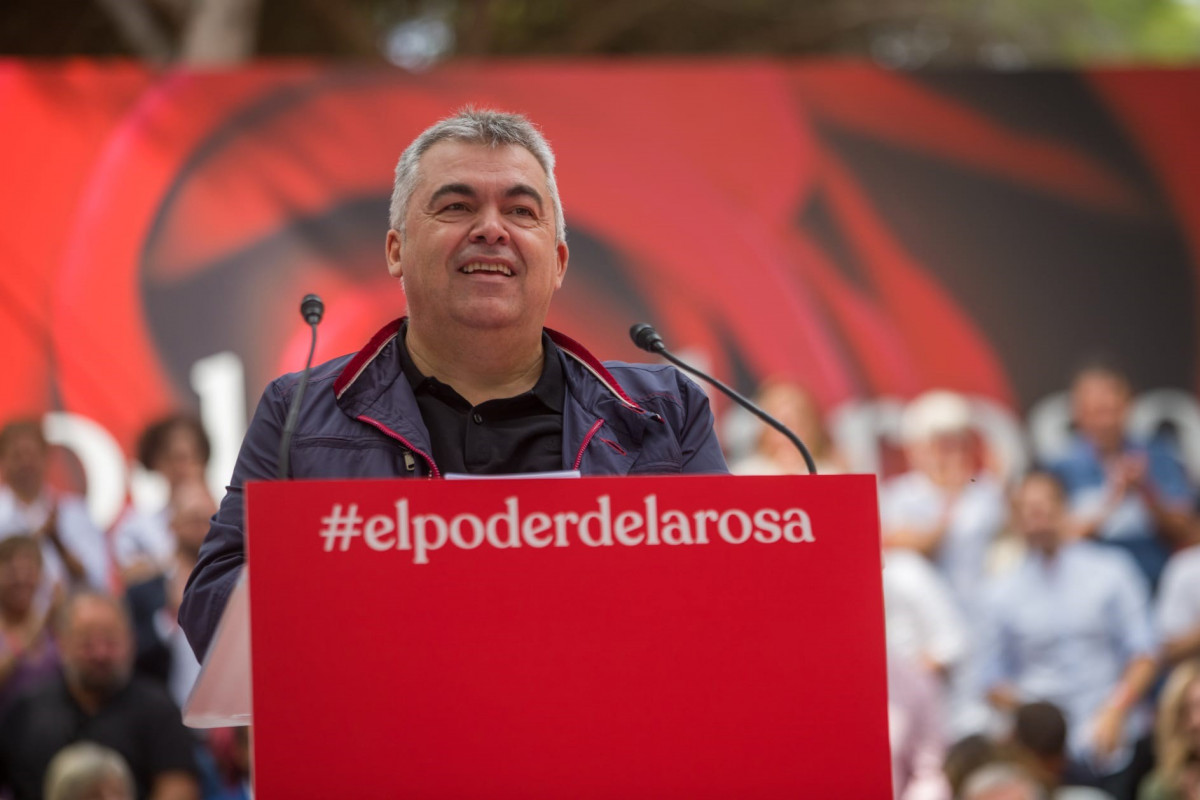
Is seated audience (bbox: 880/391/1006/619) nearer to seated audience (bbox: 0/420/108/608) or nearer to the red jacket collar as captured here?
seated audience (bbox: 0/420/108/608)

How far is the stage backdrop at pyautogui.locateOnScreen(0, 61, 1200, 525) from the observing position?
5949 millimetres

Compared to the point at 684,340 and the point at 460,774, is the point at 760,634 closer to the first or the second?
the point at 460,774

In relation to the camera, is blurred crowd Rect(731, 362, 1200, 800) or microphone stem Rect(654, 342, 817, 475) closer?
microphone stem Rect(654, 342, 817, 475)

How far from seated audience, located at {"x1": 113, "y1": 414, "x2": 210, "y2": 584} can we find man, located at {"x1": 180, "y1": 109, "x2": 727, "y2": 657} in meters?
3.76

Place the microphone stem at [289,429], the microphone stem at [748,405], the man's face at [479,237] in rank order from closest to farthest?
1. the microphone stem at [289,429]
2. the microphone stem at [748,405]
3. the man's face at [479,237]

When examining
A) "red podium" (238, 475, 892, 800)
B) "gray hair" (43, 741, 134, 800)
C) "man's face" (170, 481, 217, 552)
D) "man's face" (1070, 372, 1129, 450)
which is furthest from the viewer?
"man's face" (1070, 372, 1129, 450)

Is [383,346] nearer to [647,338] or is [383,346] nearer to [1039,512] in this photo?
[647,338]

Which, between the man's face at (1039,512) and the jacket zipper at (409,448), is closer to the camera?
the jacket zipper at (409,448)

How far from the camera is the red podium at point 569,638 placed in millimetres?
1683

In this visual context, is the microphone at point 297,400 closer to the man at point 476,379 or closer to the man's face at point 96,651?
the man at point 476,379

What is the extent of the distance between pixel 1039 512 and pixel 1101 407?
703 mm

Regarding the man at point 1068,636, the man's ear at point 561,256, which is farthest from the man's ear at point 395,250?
the man at point 1068,636

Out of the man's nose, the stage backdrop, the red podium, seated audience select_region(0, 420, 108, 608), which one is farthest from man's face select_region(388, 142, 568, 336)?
seated audience select_region(0, 420, 108, 608)

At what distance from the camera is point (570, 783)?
170cm
